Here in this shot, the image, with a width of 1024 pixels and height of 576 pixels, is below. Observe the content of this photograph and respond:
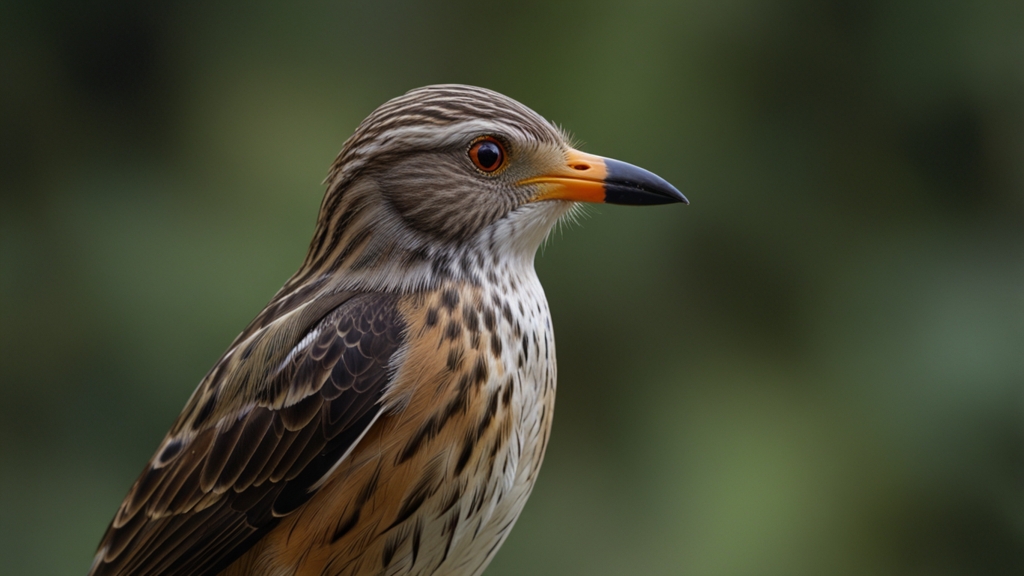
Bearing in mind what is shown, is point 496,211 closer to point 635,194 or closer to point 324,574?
point 635,194

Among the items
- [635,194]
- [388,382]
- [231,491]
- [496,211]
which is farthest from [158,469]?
[635,194]

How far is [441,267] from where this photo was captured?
99.3 inches

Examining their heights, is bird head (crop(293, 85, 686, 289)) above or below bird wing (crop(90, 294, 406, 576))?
above

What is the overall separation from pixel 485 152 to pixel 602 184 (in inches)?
13.4

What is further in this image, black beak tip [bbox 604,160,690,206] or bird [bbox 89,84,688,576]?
black beak tip [bbox 604,160,690,206]

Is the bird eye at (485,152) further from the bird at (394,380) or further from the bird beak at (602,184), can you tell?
the bird beak at (602,184)

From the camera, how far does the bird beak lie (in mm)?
2572

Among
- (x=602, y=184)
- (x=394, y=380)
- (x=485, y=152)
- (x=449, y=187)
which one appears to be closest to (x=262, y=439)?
(x=394, y=380)

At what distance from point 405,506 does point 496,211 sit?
83 centimetres

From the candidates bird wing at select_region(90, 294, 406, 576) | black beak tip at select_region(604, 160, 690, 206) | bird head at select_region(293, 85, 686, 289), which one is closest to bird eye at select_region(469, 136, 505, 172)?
bird head at select_region(293, 85, 686, 289)

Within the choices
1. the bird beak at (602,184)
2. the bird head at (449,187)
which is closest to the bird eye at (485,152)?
the bird head at (449,187)

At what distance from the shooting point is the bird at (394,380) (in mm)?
2266

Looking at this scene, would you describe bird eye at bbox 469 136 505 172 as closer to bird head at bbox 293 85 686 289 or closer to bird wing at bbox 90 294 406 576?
bird head at bbox 293 85 686 289

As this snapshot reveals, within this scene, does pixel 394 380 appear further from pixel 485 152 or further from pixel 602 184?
pixel 602 184
